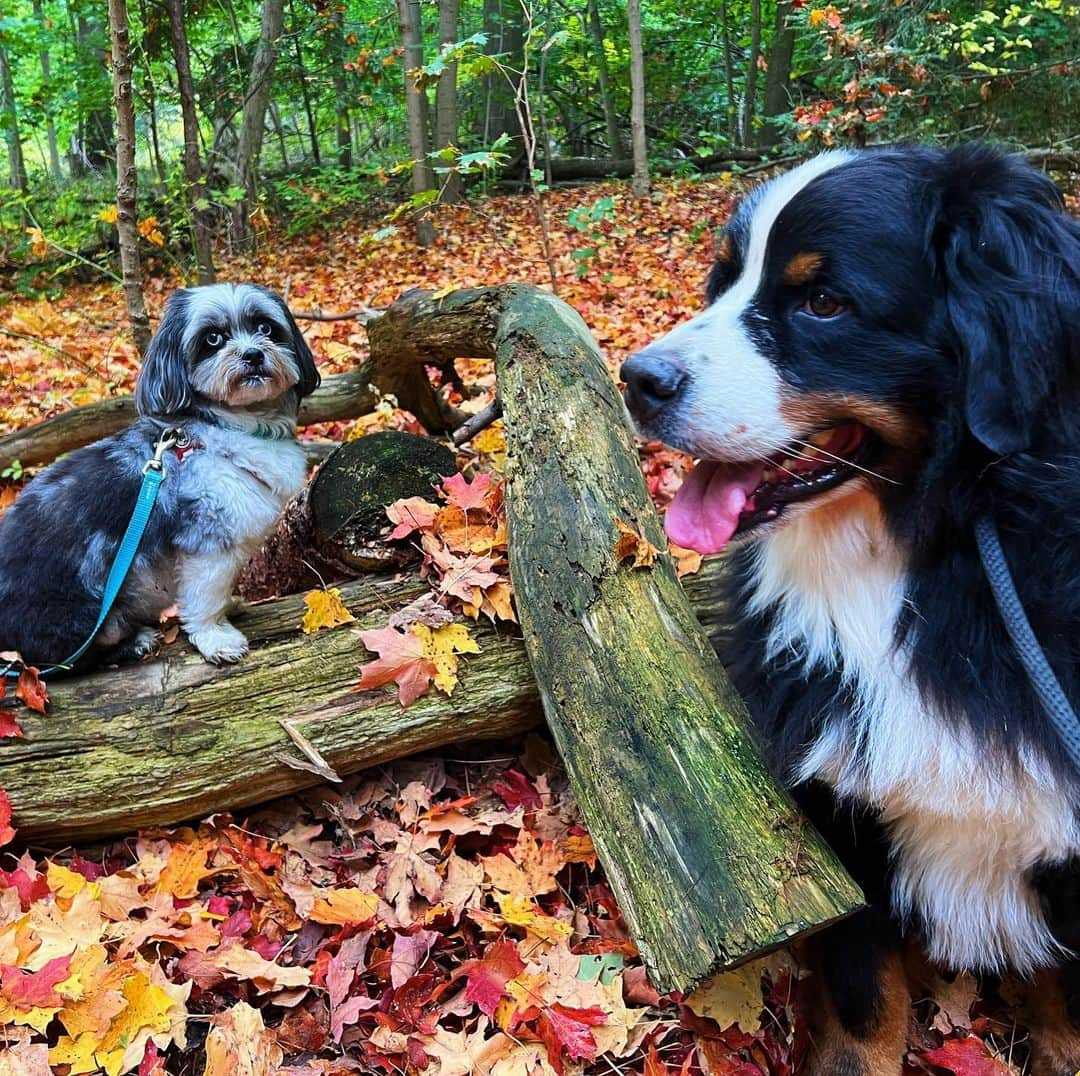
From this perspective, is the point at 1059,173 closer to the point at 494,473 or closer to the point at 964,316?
the point at 494,473

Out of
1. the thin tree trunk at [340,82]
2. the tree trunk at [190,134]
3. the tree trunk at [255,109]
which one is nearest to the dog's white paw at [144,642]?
the tree trunk at [190,134]

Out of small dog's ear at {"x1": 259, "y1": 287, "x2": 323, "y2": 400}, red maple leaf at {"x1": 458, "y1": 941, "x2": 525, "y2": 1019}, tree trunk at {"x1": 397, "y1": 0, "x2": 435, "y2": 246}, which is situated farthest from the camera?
tree trunk at {"x1": 397, "y1": 0, "x2": 435, "y2": 246}

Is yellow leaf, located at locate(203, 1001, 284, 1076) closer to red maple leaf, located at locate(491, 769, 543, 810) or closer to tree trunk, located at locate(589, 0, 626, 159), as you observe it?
red maple leaf, located at locate(491, 769, 543, 810)

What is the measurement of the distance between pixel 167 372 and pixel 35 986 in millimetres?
2252

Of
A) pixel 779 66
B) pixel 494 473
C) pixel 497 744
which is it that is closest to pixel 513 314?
pixel 494 473

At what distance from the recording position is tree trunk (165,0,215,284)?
7.00 metres

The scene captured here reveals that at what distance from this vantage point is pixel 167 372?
11.6 ft

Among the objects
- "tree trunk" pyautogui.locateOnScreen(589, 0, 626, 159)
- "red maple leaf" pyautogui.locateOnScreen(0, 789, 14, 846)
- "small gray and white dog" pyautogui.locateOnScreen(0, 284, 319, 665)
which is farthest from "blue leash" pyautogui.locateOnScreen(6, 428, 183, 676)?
"tree trunk" pyautogui.locateOnScreen(589, 0, 626, 159)

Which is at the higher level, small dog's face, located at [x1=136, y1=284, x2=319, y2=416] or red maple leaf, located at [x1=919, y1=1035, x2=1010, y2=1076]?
small dog's face, located at [x1=136, y1=284, x2=319, y2=416]

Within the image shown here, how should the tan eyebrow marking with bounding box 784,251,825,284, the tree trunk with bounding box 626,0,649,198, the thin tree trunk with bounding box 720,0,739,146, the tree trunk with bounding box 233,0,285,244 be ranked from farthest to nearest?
1. the thin tree trunk with bounding box 720,0,739,146
2. the tree trunk with bounding box 626,0,649,198
3. the tree trunk with bounding box 233,0,285,244
4. the tan eyebrow marking with bounding box 784,251,825,284

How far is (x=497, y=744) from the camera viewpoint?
135 inches

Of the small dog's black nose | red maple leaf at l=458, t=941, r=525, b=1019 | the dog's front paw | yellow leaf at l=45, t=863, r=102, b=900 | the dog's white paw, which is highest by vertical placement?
the small dog's black nose

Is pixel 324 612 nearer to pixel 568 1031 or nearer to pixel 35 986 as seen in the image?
pixel 35 986

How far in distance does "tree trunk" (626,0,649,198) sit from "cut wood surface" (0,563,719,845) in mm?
12781
